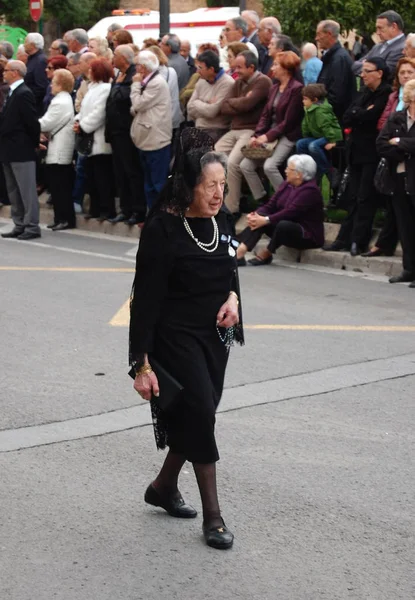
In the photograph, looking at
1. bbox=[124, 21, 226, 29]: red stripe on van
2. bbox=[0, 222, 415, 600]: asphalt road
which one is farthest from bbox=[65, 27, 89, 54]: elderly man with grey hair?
bbox=[124, 21, 226, 29]: red stripe on van

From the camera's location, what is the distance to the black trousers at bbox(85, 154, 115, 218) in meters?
15.7

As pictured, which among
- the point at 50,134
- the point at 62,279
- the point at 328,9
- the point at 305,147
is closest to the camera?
the point at 62,279

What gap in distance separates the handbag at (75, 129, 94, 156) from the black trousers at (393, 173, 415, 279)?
4783 millimetres

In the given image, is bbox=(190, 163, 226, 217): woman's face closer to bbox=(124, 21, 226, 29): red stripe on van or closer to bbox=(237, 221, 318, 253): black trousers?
bbox=(237, 221, 318, 253): black trousers

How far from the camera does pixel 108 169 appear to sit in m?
15.8

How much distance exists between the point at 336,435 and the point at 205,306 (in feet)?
5.94

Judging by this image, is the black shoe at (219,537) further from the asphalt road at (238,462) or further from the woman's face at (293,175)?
the woman's face at (293,175)

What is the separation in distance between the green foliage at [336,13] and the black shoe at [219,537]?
19228 mm

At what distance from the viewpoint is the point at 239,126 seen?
14.4 metres

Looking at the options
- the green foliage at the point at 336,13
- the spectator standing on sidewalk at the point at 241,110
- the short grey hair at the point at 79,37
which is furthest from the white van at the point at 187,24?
the spectator standing on sidewalk at the point at 241,110

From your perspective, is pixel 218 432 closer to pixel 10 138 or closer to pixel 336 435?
pixel 336 435

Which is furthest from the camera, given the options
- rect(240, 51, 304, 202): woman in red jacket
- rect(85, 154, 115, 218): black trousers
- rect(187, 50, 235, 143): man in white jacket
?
rect(85, 154, 115, 218): black trousers

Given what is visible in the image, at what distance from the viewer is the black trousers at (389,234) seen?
12773 mm

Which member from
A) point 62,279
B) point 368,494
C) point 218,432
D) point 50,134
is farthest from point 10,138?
point 368,494
